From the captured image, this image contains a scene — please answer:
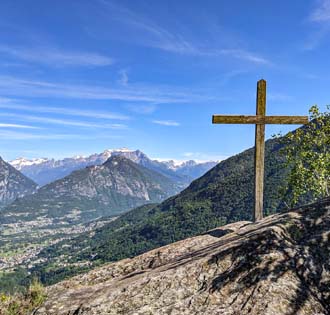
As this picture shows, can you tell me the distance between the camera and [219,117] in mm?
17672

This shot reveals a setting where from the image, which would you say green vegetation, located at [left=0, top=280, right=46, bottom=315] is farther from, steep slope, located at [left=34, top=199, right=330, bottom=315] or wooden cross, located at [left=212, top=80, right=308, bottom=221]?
wooden cross, located at [left=212, top=80, right=308, bottom=221]

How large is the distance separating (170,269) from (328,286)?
198 inches

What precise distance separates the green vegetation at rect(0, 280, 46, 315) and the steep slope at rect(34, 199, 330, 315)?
483mm

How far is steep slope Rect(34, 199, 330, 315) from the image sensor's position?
9.56 meters

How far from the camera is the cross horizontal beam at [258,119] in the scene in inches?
695

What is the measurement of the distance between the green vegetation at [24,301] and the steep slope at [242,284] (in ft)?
1.58

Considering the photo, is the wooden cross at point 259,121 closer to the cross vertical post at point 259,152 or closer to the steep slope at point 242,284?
the cross vertical post at point 259,152

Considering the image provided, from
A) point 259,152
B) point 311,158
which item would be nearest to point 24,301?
point 259,152

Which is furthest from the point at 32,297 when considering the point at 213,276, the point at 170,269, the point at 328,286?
the point at 328,286

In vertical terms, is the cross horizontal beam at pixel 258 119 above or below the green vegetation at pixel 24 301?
above

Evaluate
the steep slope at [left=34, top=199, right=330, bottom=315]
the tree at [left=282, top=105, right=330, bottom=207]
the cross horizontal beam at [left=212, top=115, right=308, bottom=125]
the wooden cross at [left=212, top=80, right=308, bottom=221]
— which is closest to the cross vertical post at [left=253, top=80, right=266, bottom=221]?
the wooden cross at [left=212, top=80, right=308, bottom=221]

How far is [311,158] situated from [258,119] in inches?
406

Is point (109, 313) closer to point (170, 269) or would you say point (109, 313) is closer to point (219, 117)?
point (170, 269)

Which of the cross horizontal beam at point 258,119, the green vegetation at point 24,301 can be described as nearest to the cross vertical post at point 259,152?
the cross horizontal beam at point 258,119
